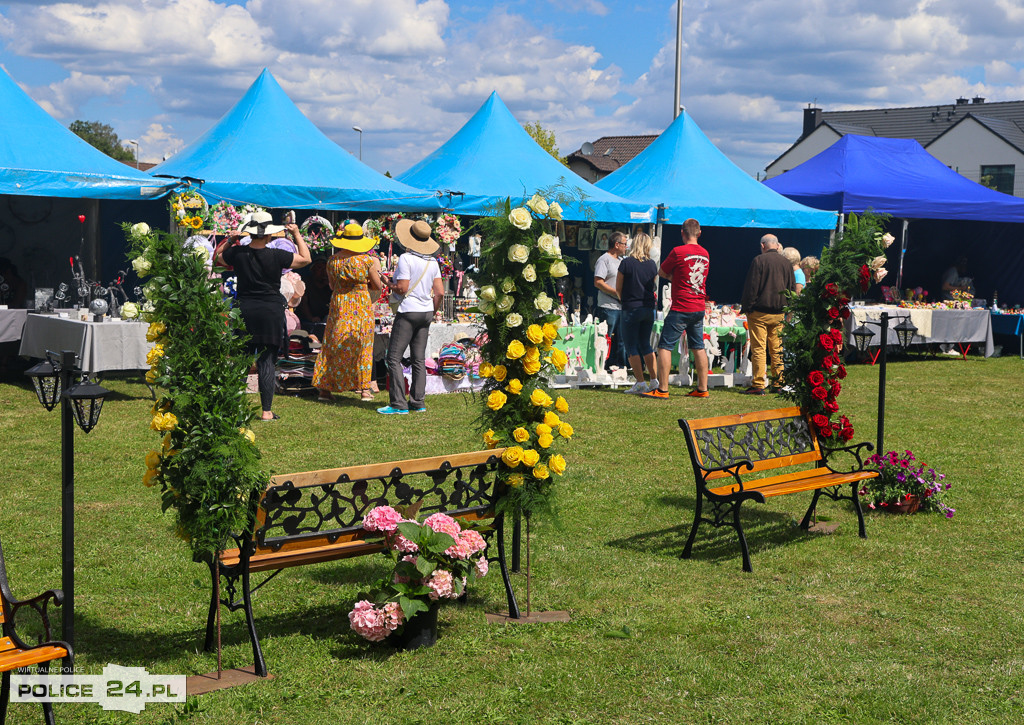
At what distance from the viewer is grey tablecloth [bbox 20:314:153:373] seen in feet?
31.6

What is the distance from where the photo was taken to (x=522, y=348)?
14.8 ft

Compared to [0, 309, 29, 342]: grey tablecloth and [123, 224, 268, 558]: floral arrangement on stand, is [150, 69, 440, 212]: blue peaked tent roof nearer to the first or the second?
[0, 309, 29, 342]: grey tablecloth

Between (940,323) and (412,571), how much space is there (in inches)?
531

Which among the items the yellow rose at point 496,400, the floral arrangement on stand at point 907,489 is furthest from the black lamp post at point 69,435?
the floral arrangement on stand at point 907,489

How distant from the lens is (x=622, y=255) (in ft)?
37.3

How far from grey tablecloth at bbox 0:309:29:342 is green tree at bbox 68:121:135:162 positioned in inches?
2088

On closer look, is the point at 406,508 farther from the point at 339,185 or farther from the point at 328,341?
the point at 339,185

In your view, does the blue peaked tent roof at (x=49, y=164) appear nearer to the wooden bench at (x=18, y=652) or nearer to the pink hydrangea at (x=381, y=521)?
the pink hydrangea at (x=381, y=521)

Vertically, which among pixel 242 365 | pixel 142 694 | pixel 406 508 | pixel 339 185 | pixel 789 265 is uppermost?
pixel 339 185

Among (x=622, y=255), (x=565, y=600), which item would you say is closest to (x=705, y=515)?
(x=565, y=600)

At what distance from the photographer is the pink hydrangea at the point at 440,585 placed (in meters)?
4.12

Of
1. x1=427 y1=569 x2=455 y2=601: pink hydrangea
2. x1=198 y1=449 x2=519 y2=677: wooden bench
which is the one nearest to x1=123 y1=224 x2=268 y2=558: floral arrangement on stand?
x1=198 y1=449 x2=519 y2=677: wooden bench

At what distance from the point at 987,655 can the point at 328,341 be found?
23.6ft

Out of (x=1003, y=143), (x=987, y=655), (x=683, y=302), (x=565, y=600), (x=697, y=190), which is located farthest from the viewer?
(x=1003, y=143)
